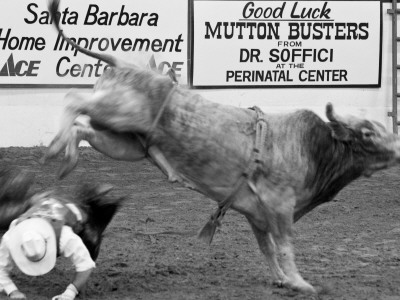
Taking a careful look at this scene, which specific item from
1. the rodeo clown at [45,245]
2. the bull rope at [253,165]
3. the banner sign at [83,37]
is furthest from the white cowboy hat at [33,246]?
the banner sign at [83,37]

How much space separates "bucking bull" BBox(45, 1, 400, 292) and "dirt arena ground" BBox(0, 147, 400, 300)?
0.41 m

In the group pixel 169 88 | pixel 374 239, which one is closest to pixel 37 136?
pixel 374 239

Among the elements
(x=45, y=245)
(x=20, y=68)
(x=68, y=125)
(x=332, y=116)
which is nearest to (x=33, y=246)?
(x=45, y=245)

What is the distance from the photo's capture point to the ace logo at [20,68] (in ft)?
40.1

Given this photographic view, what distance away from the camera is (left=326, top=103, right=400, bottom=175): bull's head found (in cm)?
598

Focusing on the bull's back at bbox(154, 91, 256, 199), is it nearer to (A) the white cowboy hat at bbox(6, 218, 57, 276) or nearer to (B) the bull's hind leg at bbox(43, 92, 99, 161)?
(B) the bull's hind leg at bbox(43, 92, 99, 161)

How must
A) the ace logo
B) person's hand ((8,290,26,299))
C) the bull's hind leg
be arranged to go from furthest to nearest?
the ace logo, the bull's hind leg, person's hand ((8,290,26,299))

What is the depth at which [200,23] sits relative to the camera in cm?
1280

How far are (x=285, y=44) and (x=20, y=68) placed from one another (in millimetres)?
3520

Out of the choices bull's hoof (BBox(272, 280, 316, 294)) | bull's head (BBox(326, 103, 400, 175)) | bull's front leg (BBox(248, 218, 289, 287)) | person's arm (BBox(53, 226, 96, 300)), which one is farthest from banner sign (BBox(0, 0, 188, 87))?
person's arm (BBox(53, 226, 96, 300))

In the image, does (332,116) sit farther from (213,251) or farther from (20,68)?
(20,68)

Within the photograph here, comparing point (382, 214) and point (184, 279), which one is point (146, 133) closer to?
point (184, 279)

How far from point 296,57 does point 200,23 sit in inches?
54.3

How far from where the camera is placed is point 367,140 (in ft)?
19.6
